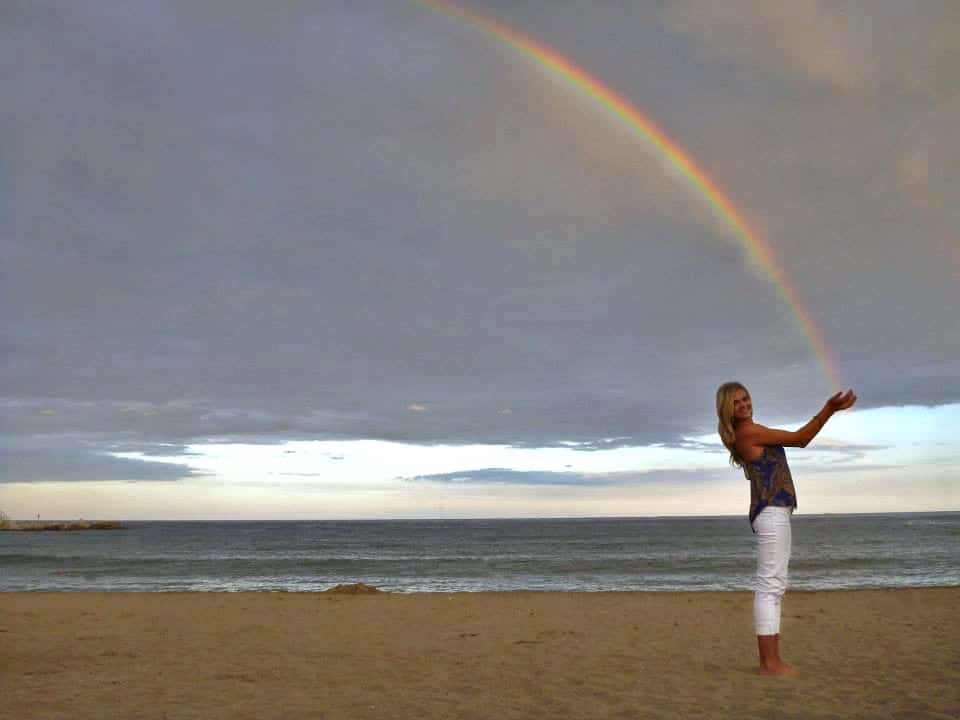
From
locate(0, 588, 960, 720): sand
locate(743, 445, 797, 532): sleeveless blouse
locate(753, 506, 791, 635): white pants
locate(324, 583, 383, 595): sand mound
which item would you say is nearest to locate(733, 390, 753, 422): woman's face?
locate(743, 445, 797, 532): sleeveless blouse

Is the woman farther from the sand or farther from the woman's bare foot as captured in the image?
the sand

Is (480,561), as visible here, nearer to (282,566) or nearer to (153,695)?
(282,566)

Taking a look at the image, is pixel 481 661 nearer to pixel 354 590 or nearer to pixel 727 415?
pixel 727 415

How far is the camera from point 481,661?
A: 886 centimetres

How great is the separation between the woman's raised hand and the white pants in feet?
2.99

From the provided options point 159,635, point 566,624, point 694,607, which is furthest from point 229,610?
point 694,607

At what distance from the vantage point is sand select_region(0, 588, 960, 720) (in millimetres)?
6414

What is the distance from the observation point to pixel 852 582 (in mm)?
27578

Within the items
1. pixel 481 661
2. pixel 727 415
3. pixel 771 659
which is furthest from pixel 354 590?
pixel 727 415

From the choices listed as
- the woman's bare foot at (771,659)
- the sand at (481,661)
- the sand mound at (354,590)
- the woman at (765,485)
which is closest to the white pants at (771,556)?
the woman at (765,485)

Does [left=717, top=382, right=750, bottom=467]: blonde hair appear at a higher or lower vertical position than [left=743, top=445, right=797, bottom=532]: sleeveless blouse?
higher

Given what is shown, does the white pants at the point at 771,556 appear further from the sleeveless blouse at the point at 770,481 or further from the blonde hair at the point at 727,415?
the blonde hair at the point at 727,415

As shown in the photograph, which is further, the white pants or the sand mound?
the sand mound

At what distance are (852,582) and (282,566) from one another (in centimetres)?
2916
